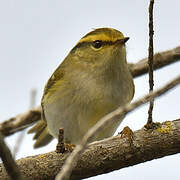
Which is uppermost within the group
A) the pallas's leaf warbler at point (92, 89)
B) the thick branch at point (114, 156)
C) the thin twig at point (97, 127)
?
the thin twig at point (97, 127)

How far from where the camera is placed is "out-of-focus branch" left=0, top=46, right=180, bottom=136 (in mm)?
5474

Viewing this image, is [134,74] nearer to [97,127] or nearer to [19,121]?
[19,121]

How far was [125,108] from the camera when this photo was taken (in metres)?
2.04

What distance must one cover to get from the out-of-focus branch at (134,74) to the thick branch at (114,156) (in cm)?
176

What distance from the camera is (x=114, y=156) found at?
3.66 meters

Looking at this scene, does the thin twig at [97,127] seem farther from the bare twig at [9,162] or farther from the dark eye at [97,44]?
the dark eye at [97,44]

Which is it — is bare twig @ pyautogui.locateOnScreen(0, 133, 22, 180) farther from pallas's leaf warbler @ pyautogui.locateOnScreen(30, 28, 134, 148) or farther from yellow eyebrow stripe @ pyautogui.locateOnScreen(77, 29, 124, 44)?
yellow eyebrow stripe @ pyautogui.locateOnScreen(77, 29, 124, 44)

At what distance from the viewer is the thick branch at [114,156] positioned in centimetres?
365

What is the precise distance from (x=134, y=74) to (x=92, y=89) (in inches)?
65.9

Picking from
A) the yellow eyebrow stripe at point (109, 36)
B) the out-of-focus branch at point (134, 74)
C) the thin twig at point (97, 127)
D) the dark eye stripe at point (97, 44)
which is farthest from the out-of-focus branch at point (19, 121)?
the thin twig at point (97, 127)

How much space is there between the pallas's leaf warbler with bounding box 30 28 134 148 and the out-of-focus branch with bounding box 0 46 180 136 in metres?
0.96

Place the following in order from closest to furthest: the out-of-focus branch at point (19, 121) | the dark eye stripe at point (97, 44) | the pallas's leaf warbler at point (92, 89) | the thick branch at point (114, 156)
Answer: the thick branch at point (114, 156) < the pallas's leaf warbler at point (92, 89) < the dark eye stripe at point (97, 44) < the out-of-focus branch at point (19, 121)

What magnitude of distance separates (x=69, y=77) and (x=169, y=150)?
1.57 meters

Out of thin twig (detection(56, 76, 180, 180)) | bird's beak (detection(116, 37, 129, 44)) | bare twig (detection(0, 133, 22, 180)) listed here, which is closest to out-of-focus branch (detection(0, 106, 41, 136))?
bird's beak (detection(116, 37, 129, 44))
